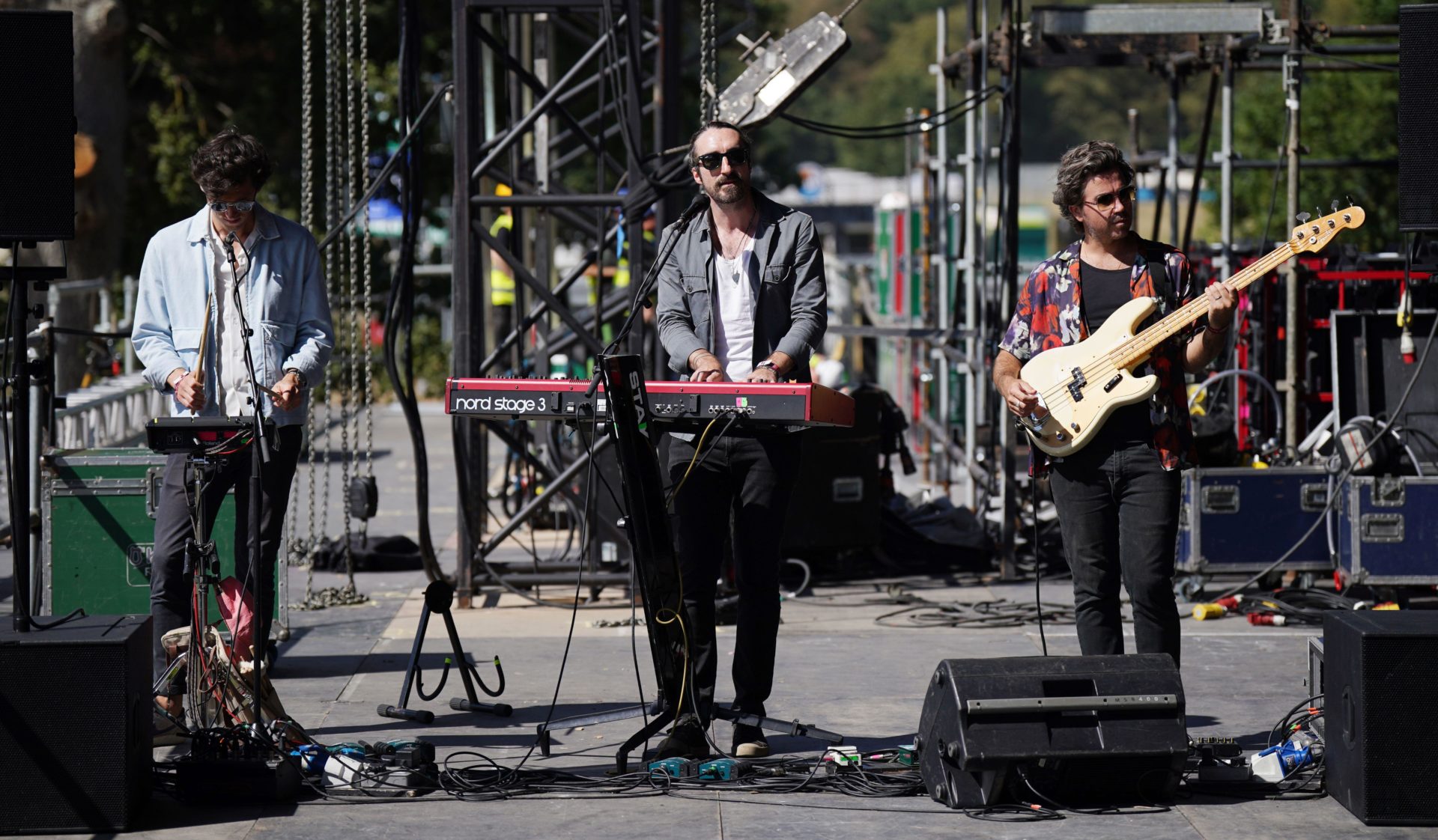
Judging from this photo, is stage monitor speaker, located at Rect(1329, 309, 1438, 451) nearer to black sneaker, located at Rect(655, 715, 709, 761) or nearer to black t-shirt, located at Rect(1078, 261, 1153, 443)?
black t-shirt, located at Rect(1078, 261, 1153, 443)

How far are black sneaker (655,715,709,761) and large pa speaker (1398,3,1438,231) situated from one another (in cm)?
258

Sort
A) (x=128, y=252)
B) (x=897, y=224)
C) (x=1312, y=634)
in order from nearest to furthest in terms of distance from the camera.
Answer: (x=1312, y=634)
(x=897, y=224)
(x=128, y=252)

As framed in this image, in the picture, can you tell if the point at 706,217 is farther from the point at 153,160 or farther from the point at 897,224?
the point at 153,160

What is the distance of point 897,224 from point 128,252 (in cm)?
1147

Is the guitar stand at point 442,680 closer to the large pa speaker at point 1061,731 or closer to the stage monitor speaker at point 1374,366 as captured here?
the large pa speaker at point 1061,731

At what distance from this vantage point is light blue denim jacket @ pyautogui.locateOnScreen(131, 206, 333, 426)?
5688mm

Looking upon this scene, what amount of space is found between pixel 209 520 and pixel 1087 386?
2803 millimetres

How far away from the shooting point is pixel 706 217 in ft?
18.4

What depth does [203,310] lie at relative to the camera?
5695 mm

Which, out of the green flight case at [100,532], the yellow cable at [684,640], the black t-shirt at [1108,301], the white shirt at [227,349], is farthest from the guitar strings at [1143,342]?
the green flight case at [100,532]

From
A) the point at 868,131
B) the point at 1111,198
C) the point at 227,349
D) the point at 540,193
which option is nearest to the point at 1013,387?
the point at 1111,198

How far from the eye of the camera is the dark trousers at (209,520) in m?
5.59

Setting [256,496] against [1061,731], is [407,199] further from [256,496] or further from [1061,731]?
[1061,731]

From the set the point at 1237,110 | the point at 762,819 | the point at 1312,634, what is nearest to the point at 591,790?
the point at 762,819
